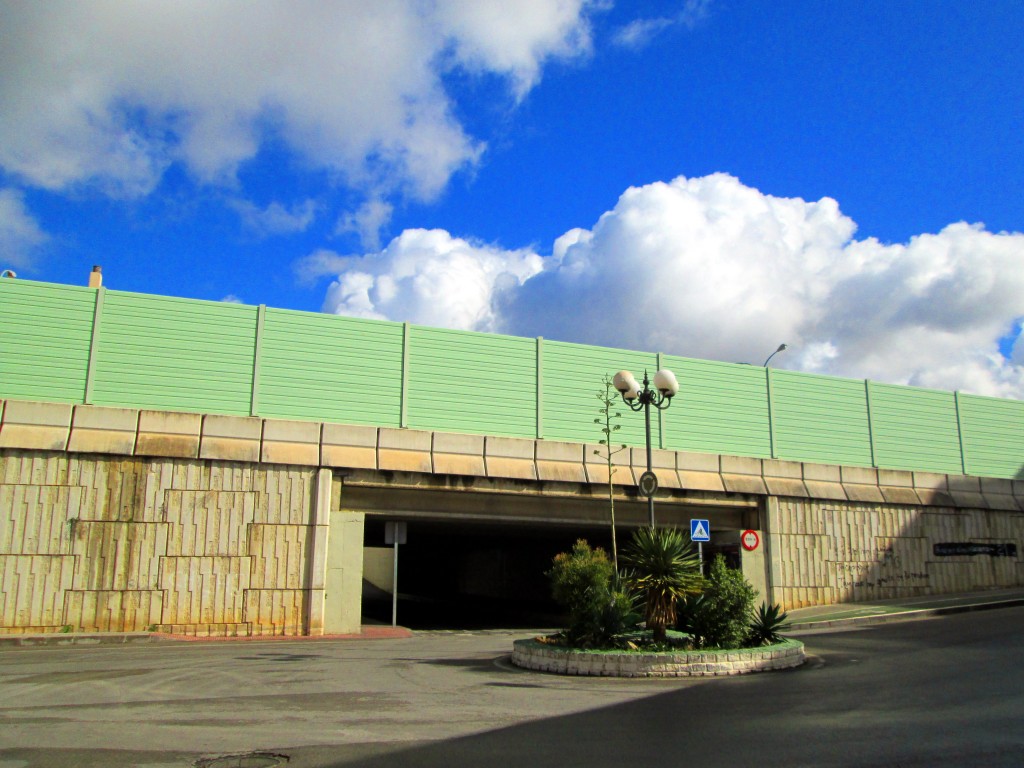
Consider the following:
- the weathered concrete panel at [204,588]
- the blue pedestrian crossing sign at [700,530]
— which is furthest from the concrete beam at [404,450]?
the blue pedestrian crossing sign at [700,530]

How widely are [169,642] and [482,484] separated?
854 centimetres

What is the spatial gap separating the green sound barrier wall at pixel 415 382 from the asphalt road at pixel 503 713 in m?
8.04

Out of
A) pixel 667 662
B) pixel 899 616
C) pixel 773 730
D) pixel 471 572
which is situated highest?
pixel 471 572

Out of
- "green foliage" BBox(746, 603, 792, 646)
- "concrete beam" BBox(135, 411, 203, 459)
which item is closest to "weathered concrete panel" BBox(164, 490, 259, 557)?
"concrete beam" BBox(135, 411, 203, 459)

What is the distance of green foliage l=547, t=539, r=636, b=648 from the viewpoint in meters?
13.0

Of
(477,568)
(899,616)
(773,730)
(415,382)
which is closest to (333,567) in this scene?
(415,382)

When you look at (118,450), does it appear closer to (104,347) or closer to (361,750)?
(104,347)

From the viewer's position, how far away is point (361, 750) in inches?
279

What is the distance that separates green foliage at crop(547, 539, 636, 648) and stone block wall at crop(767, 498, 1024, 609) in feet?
44.2

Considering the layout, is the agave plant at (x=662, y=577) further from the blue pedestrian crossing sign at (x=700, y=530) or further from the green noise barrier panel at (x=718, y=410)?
the green noise barrier panel at (x=718, y=410)

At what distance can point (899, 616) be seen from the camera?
2147cm

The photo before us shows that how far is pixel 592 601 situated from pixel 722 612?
202 centimetres

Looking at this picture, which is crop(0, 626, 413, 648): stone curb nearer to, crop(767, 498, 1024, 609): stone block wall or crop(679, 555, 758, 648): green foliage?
crop(679, 555, 758, 648): green foliage

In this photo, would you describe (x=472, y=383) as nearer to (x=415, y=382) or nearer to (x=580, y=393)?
(x=415, y=382)
